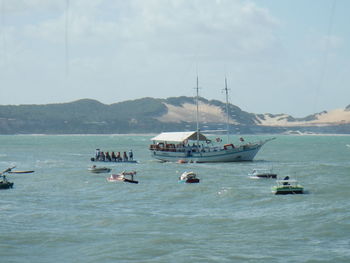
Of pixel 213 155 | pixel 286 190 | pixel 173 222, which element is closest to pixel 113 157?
pixel 213 155

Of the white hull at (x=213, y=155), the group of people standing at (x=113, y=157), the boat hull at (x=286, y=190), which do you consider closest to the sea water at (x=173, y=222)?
the boat hull at (x=286, y=190)

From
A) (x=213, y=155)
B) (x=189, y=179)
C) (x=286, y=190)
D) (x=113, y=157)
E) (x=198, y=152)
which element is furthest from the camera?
(x=113, y=157)

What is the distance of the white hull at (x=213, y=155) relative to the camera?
104 meters

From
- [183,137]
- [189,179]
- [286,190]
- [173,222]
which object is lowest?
[173,222]

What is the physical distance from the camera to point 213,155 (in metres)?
104

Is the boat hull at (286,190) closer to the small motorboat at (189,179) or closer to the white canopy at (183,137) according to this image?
the small motorboat at (189,179)

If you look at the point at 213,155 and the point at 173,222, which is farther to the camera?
the point at 213,155

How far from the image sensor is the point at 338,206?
4944cm

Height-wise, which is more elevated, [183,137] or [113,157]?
[183,137]

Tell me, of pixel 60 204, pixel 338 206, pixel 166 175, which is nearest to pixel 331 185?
pixel 338 206

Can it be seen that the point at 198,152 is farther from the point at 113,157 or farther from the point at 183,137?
the point at 113,157

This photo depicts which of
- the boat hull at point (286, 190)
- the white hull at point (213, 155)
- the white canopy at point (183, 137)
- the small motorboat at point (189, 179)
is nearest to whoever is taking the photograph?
the boat hull at point (286, 190)

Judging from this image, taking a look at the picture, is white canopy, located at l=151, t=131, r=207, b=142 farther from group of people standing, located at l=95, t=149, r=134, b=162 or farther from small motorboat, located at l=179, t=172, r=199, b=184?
small motorboat, located at l=179, t=172, r=199, b=184

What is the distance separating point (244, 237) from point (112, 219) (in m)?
9.82
